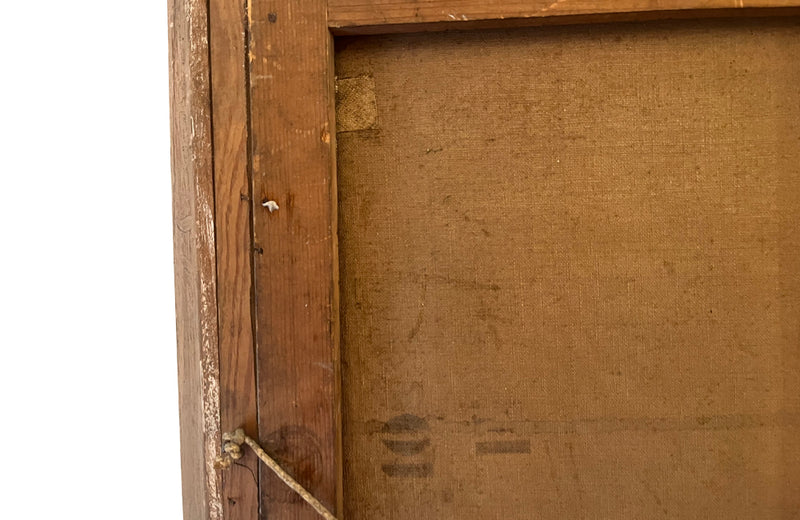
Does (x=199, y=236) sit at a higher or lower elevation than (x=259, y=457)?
higher

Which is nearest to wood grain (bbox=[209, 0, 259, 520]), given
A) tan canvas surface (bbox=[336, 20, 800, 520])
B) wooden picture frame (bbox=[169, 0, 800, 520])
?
wooden picture frame (bbox=[169, 0, 800, 520])

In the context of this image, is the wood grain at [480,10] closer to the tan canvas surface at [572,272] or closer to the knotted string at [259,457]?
the tan canvas surface at [572,272]

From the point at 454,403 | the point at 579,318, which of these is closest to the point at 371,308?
the point at 454,403

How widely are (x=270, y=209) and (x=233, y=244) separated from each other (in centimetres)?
7

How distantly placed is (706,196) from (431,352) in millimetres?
473

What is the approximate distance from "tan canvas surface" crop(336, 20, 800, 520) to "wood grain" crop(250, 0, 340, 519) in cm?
6

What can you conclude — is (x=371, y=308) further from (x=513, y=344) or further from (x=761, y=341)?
(x=761, y=341)

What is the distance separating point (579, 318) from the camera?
81 centimetres

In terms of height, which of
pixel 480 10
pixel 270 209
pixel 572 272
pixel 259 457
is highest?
pixel 480 10

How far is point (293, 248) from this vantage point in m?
0.77

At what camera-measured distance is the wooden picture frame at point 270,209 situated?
0.77 meters

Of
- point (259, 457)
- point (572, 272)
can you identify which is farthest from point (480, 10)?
point (259, 457)

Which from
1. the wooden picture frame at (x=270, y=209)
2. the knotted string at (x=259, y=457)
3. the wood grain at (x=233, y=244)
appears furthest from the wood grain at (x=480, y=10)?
the knotted string at (x=259, y=457)

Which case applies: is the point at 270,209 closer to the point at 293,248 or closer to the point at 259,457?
the point at 293,248
